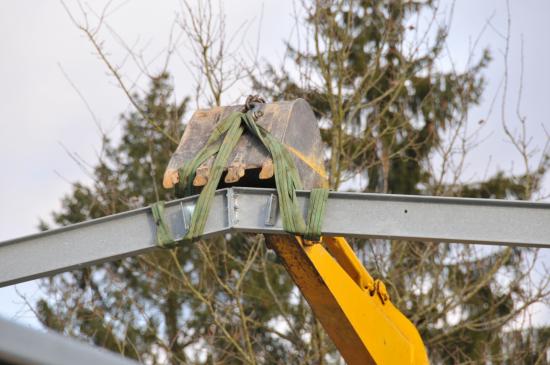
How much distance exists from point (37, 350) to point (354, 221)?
257cm

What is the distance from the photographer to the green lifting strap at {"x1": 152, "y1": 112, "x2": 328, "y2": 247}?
10.2 ft

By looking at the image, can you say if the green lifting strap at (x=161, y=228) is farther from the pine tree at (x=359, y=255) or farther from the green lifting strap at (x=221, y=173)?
the pine tree at (x=359, y=255)

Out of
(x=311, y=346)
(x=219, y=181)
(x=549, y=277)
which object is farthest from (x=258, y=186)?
(x=549, y=277)

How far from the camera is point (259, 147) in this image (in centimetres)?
320

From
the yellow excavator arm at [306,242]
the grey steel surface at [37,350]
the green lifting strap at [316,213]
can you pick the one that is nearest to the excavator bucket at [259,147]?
the yellow excavator arm at [306,242]

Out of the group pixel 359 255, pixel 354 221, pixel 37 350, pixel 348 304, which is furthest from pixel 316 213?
pixel 359 255

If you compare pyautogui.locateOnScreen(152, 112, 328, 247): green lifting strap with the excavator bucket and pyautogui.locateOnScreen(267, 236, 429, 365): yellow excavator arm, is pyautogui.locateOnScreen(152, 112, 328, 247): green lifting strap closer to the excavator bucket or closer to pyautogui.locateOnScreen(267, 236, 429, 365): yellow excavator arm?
the excavator bucket

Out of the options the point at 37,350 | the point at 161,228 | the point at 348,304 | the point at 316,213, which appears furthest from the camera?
the point at 348,304

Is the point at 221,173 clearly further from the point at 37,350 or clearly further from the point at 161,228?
the point at 37,350

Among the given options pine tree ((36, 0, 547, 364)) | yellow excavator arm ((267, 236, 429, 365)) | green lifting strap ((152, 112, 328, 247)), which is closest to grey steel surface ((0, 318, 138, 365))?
green lifting strap ((152, 112, 328, 247))

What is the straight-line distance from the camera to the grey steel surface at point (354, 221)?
3162 millimetres

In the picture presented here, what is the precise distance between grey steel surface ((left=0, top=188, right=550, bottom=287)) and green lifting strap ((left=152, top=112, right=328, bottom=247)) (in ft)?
0.15

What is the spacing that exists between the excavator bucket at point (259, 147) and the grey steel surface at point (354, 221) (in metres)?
0.08

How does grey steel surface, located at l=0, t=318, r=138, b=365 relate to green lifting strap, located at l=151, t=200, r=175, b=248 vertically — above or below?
below
